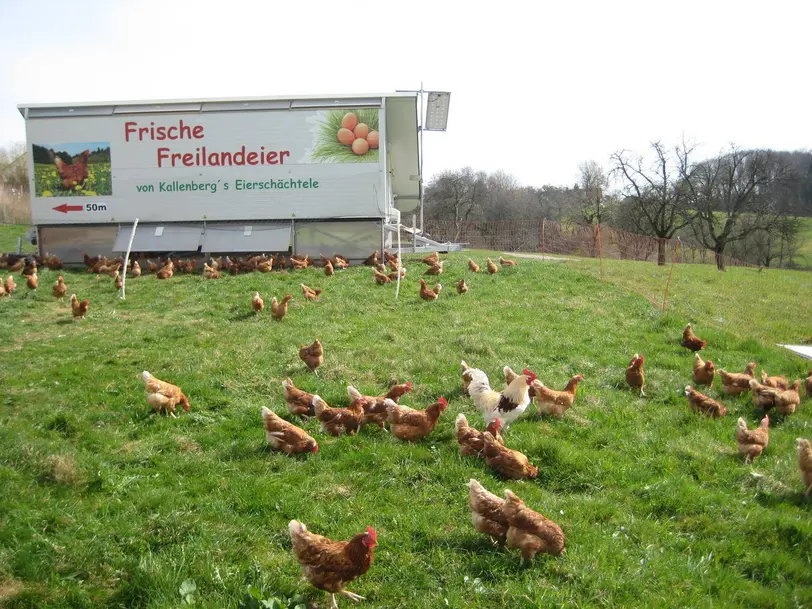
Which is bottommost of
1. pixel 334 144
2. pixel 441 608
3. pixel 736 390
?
pixel 441 608

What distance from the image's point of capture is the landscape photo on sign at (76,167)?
62.2 ft

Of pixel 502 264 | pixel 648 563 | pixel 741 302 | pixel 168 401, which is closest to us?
pixel 648 563

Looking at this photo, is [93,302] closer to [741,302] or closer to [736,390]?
[736,390]

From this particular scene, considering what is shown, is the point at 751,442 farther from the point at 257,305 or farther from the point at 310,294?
the point at 310,294

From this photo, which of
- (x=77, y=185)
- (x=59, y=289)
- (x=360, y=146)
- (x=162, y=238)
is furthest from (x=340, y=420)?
(x=77, y=185)

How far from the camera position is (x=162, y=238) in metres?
19.0

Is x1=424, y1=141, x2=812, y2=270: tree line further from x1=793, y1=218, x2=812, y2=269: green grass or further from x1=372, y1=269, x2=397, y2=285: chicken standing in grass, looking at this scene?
x1=372, y1=269, x2=397, y2=285: chicken standing in grass

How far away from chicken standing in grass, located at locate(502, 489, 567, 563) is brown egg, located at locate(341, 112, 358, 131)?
16640 millimetres

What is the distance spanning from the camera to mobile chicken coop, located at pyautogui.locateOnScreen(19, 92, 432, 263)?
1877cm

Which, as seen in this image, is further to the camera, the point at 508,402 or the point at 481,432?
the point at 508,402

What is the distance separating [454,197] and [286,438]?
50.9 meters

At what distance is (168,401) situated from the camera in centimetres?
664

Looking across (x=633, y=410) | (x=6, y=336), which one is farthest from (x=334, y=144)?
(x=633, y=410)

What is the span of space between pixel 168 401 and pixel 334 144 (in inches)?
545
